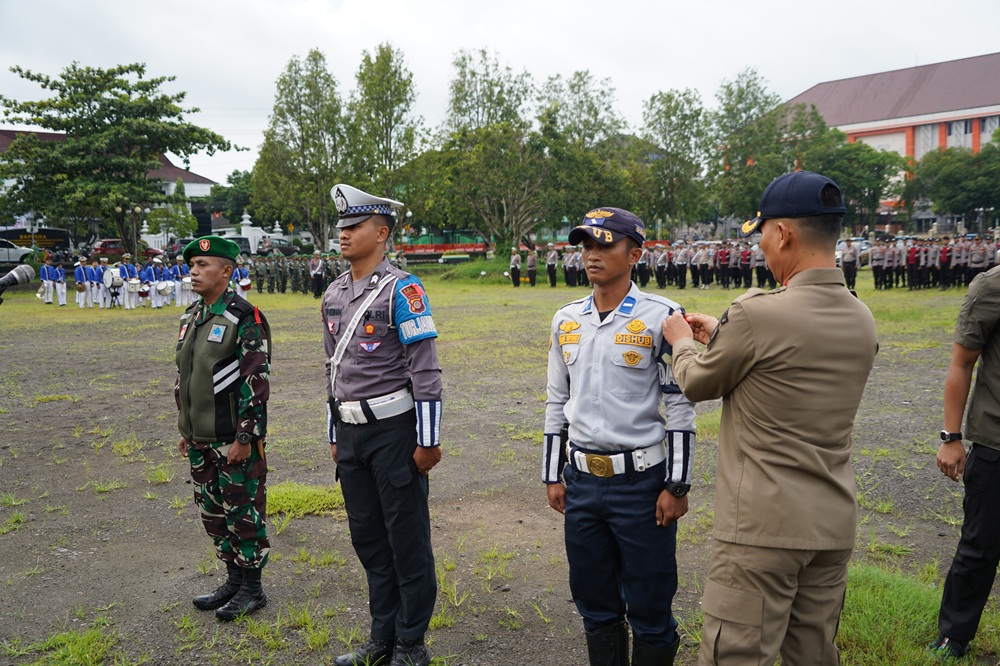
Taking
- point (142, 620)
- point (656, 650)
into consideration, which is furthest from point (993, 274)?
point (142, 620)

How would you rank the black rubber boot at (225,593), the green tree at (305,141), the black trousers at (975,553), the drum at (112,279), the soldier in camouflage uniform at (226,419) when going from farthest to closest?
the green tree at (305,141) → the drum at (112,279) → the black rubber boot at (225,593) → the soldier in camouflage uniform at (226,419) → the black trousers at (975,553)

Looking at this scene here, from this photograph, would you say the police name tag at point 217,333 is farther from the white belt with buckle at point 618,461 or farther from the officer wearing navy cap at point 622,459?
the white belt with buckle at point 618,461

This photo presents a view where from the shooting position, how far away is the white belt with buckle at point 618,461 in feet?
9.35

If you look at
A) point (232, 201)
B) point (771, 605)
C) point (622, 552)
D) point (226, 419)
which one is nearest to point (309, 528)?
point (226, 419)

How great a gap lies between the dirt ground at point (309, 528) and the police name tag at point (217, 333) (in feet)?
4.81

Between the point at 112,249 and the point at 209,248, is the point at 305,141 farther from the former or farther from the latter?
the point at 209,248

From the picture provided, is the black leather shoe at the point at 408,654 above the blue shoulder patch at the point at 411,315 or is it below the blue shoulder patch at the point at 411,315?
below

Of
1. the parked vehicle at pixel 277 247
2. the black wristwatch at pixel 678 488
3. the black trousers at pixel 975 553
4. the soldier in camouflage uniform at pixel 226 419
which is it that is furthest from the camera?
the parked vehicle at pixel 277 247

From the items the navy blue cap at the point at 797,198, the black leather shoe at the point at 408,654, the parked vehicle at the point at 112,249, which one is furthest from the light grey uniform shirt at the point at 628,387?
the parked vehicle at the point at 112,249

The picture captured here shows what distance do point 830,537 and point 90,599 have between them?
12.7ft

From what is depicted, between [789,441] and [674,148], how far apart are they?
45.6 meters

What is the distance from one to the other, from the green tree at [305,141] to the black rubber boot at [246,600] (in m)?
40.0

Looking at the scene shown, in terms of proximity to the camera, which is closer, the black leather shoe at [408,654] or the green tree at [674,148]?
the black leather shoe at [408,654]

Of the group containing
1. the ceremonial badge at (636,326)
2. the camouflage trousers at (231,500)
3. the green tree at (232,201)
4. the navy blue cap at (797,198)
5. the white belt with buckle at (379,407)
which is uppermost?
the green tree at (232,201)
